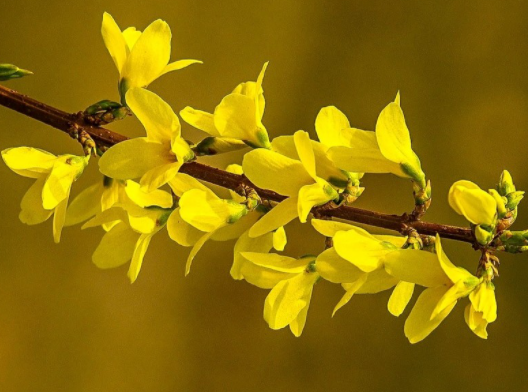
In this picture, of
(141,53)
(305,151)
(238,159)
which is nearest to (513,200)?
(305,151)

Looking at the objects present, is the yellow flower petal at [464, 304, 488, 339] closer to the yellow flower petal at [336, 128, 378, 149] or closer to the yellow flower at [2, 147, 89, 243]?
the yellow flower petal at [336, 128, 378, 149]

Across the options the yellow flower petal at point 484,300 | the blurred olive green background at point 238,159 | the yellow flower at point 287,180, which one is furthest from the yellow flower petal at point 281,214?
the blurred olive green background at point 238,159

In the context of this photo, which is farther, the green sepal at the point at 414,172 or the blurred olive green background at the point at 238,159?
the blurred olive green background at the point at 238,159

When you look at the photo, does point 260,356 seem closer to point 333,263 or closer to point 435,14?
point 435,14

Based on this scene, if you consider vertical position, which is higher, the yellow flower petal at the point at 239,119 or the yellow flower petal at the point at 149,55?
the yellow flower petal at the point at 149,55

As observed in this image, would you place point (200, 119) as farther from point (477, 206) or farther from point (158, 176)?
point (477, 206)

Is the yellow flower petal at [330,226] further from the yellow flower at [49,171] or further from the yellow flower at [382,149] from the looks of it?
the yellow flower at [49,171]

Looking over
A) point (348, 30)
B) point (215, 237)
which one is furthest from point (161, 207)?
point (348, 30)

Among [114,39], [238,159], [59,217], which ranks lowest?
[238,159]
